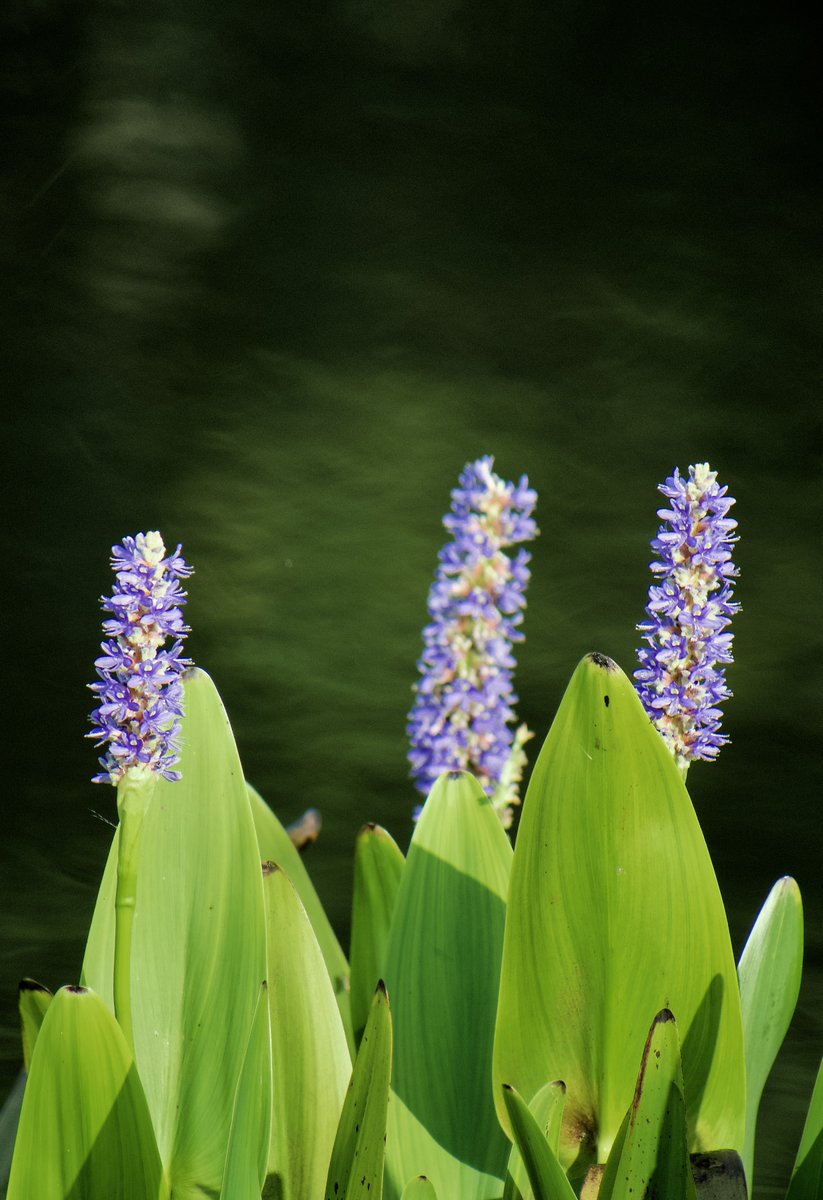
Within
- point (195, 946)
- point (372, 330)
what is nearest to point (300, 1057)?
point (195, 946)

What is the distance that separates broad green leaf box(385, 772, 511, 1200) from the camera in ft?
1.78

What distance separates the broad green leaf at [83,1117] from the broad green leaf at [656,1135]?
15 cm

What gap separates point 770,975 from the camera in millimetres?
536

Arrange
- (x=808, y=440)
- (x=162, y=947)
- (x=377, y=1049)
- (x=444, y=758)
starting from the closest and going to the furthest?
(x=377, y=1049)
(x=162, y=947)
(x=444, y=758)
(x=808, y=440)

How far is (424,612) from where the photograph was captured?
193 cm

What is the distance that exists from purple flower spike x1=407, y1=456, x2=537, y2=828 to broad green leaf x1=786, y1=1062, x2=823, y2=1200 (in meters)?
0.25

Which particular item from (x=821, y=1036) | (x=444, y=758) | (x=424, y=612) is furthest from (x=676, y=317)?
(x=444, y=758)

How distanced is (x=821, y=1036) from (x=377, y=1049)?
1.28m

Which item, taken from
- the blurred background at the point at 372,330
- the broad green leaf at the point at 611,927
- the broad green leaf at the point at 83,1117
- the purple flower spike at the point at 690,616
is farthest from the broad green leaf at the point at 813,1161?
the blurred background at the point at 372,330

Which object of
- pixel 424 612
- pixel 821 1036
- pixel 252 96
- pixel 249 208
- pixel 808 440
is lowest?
pixel 821 1036

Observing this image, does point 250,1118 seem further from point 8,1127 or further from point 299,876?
point 299,876

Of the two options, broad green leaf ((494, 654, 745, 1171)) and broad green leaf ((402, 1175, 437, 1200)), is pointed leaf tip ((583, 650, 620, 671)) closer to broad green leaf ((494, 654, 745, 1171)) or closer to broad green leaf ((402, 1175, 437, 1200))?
broad green leaf ((494, 654, 745, 1171))

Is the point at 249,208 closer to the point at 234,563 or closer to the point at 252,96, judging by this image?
the point at 252,96

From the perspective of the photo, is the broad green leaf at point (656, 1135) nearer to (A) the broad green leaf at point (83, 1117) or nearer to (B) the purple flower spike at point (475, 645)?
(A) the broad green leaf at point (83, 1117)
